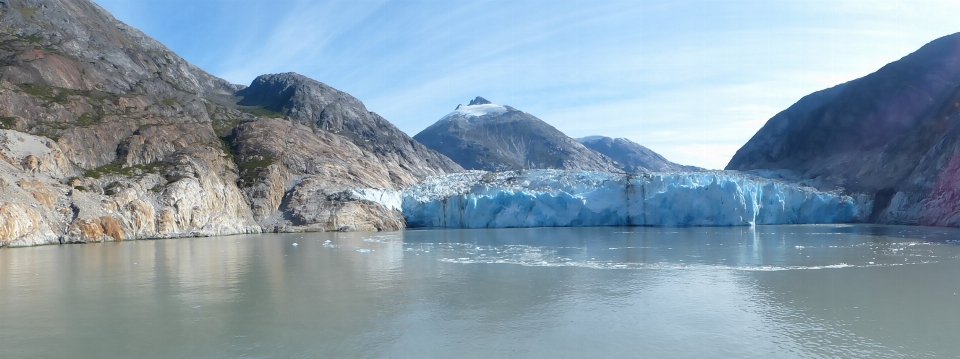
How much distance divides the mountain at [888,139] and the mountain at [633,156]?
70.8 m

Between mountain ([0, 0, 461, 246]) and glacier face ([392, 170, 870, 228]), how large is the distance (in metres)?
5.77

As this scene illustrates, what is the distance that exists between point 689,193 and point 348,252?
3436 centimetres

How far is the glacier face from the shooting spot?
53.4 meters

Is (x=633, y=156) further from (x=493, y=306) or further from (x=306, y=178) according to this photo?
(x=493, y=306)

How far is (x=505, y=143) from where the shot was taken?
16562cm

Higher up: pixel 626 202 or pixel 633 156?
pixel 633 156

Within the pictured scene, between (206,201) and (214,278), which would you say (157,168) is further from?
(214,278)

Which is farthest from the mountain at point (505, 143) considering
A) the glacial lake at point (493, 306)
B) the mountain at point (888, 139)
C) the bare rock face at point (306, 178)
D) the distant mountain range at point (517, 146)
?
the glacial lake at point (493, 306)

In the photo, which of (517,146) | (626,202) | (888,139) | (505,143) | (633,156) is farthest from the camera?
(633,156)

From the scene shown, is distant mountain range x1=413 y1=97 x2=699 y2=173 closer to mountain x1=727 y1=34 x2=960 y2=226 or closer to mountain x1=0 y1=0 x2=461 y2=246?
mountain x1=727 y1=34 x2=960 y2=226

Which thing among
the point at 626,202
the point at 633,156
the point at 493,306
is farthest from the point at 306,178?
the point at 633,156

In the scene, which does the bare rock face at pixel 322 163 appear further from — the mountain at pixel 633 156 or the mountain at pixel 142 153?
the mountain at pixel 633 156

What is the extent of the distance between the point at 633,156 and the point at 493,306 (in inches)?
6739

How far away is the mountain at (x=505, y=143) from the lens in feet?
484
